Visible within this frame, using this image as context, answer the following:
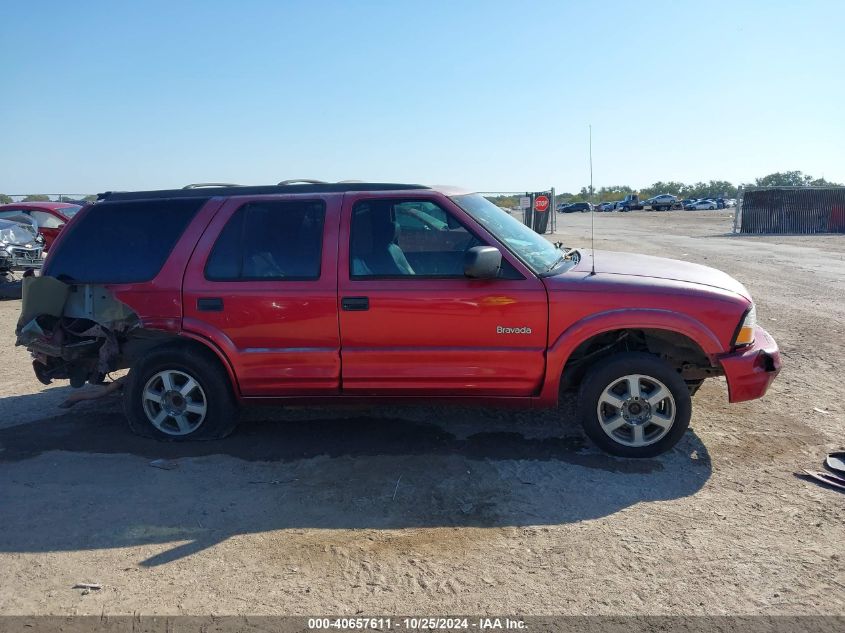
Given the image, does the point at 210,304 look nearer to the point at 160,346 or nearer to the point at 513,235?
the point at 160,346

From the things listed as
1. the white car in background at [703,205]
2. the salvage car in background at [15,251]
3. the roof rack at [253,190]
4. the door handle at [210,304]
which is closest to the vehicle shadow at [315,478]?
the door handle at [210,304]

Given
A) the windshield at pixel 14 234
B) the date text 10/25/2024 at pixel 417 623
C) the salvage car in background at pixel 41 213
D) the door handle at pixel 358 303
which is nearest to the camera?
the date text 10/25/2024 at pixel 417 623

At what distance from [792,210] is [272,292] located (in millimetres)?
28867

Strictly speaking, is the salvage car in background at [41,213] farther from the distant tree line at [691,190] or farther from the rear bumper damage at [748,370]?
the distant tree line at [691,190]

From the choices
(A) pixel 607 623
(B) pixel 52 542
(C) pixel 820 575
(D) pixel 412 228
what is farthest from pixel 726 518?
(B) pixel 52 542

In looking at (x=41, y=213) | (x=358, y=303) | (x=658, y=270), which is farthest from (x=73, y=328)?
(x=41, y=213)

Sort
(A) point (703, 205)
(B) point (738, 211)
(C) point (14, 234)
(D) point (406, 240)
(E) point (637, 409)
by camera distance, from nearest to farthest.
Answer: (E) point (637, 409) < (D) point (406, 240) < (C) point (14, 234) < (B) point (738, 211) < (A) point (703, 205)

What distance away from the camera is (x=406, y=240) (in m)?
4.91

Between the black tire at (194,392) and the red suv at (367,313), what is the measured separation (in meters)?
0.01

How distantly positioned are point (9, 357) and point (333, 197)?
5.39 metres

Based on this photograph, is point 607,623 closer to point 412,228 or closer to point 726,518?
point 726,518

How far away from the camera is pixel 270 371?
491 cm

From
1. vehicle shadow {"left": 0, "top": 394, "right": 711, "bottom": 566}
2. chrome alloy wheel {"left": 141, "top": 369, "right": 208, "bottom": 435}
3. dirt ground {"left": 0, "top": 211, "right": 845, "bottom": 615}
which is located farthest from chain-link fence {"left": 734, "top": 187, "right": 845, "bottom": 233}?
chrome alloy wheel {"left": 141, "top": 369, "right": 208, "bottom": 435}

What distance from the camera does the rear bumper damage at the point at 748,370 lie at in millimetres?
4555
